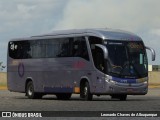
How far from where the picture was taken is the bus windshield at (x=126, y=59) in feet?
94.9

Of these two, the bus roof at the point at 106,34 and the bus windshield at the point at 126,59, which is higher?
the bus roof at the point at 106,34

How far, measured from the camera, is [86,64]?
97.2 ft

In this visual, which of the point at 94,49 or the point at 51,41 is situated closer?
the point at 94,49

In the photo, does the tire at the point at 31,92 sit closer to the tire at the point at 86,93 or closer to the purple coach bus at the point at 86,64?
the purple coach bus at the point at 86,64

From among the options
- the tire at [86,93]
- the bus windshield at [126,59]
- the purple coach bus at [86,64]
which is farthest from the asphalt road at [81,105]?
the bus windshield at [126,59]

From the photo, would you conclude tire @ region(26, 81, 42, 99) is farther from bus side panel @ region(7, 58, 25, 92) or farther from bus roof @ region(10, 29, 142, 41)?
bus roof @ region(10, 29, 142, 41)

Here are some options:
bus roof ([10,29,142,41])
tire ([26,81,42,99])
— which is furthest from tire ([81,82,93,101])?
tire ([26,81,42,99])

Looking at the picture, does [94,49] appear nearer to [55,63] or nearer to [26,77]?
[55,63]

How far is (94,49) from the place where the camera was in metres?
29.1

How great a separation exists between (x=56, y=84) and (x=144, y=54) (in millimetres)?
4907

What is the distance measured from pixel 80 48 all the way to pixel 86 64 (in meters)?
0.83

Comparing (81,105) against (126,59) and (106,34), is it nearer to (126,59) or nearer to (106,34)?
(126,59)

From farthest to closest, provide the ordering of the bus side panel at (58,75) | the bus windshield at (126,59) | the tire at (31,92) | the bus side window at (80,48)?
the tire at (31,92) → the bus side panel at (58,75) → the bus side window at (80,48) → the bus windshield at (126,59)

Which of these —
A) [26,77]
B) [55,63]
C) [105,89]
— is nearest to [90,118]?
[105,89]
